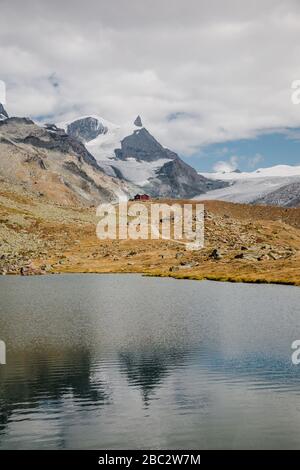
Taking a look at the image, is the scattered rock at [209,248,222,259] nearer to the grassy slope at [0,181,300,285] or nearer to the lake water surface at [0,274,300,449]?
the grassy slope at [0,181,300,285]

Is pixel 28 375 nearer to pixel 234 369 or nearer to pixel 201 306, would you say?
pixel 234 369

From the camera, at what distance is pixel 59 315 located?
6856 centimetres

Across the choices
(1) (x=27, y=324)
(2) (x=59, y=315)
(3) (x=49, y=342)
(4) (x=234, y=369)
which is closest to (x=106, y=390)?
(4) (x=234, y=369)

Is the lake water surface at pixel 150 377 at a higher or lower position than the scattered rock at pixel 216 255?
lower

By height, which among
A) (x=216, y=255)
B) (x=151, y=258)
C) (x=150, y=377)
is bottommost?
(x=150, y=377)

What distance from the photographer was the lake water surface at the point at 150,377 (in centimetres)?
2656

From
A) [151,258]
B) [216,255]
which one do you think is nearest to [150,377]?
[216,255]

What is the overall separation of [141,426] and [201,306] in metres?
51.3

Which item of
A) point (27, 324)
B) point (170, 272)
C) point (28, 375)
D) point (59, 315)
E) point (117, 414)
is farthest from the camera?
point (170, 272)

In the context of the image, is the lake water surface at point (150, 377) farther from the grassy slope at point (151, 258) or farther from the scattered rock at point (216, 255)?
the scattered rock at point (216, 255)

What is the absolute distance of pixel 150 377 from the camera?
124 feet

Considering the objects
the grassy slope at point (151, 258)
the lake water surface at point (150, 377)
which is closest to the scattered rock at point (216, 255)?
the grassy slope at point (151, 258)

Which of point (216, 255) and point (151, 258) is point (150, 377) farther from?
point (151, 258)

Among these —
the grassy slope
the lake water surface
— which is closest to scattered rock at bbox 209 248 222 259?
the grassy slope
